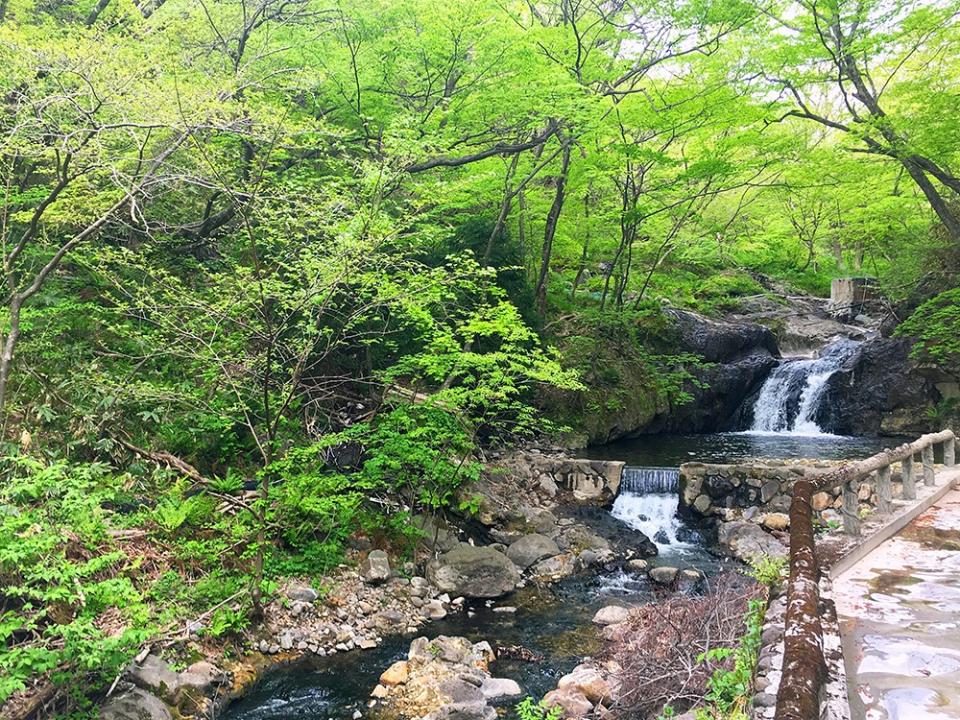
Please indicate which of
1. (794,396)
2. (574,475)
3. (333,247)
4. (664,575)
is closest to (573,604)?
(664,575)

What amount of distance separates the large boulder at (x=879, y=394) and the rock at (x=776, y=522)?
30.1 feet

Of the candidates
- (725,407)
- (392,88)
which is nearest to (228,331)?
(392,88)

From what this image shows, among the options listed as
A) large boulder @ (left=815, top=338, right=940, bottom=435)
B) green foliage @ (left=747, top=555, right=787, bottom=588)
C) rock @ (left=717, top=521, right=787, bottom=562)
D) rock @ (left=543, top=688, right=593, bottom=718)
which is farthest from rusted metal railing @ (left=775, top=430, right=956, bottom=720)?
large boulder @ (left=815, top=338, right=940, bottom=435)

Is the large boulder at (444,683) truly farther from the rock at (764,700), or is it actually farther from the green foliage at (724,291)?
the green foliage at (724,291)

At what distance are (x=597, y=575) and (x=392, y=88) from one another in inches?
416

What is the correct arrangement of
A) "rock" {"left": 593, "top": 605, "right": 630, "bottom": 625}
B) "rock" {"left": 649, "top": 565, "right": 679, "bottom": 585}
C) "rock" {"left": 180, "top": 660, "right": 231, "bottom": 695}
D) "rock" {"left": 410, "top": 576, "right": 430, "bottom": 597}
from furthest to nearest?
"rock" {"left": 649, "top": 565, "right": 679, "bottom": 585}, "rock" {"left": 410, "top": 576, "right": 430, "bottom": 597}, "rock" {"left": 593, "top": 605, "right": 630, "bottom": 625}, "rock" {"left": 180, "top": 660, "right": 231, "bottom": 695}

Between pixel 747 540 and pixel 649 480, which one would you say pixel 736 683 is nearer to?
pixel 747 540

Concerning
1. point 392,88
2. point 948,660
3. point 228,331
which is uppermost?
point 392,88

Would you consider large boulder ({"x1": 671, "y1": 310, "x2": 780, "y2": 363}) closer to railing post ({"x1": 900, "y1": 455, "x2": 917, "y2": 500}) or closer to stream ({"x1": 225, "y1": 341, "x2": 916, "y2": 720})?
stream ({"x1": 225, "y1": 341, "x2": 916, "y2": 720})

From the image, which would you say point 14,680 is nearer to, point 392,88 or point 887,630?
point 887,630

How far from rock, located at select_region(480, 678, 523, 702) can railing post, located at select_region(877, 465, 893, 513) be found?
4069mm

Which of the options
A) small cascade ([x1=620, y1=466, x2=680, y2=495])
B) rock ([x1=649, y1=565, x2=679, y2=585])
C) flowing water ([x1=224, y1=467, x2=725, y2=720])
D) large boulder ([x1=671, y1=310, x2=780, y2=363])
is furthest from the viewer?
large boulder ([x1=671, y1=310, x2=780, y2=363])

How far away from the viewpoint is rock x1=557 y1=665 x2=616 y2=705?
6131mm

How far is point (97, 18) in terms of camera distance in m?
13.1
